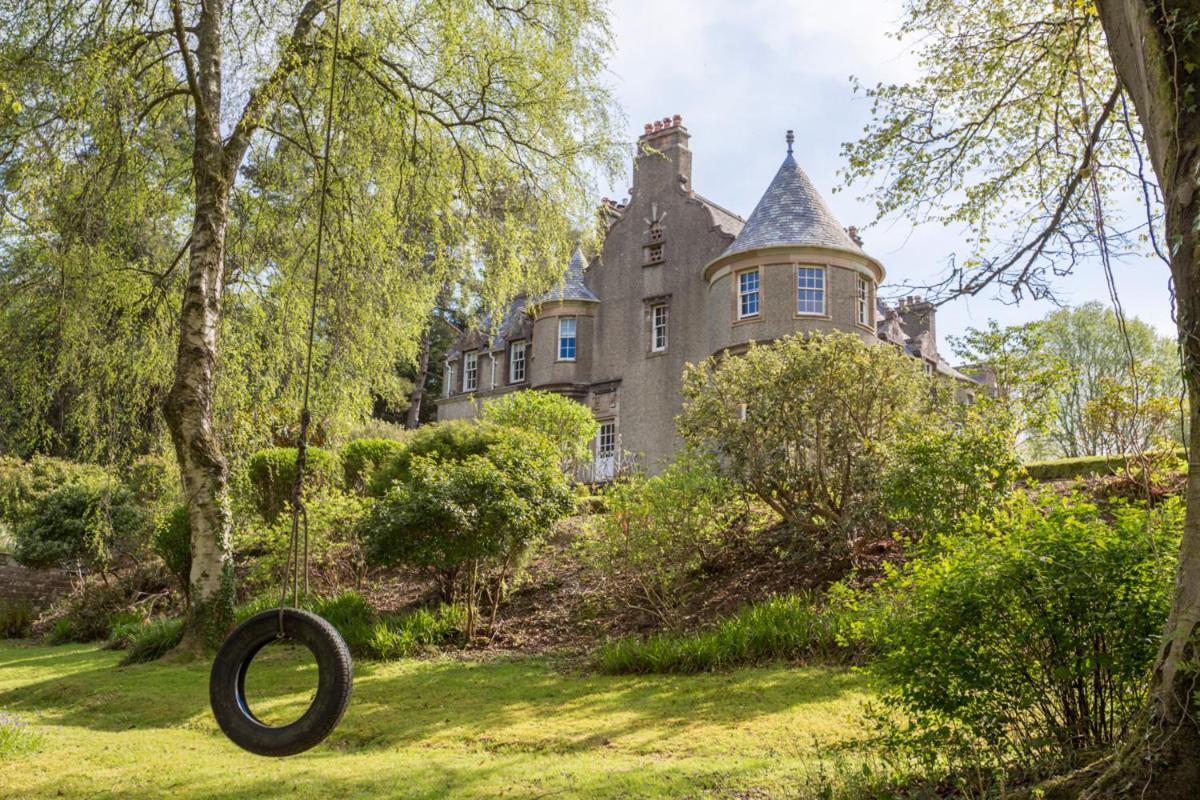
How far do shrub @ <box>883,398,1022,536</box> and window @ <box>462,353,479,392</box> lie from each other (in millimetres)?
27438

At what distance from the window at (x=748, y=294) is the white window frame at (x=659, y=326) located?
358cm

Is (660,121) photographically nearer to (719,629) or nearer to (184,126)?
(184,126)

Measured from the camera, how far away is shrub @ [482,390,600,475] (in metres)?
20.4

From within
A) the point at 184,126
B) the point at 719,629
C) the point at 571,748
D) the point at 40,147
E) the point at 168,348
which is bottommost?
the point at 571,748

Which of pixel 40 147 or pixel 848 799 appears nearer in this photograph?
pixel 848 799

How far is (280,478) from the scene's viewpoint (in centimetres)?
1762

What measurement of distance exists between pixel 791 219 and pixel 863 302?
296 cm

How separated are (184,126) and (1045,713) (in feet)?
45.8

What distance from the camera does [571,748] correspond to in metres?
7.11

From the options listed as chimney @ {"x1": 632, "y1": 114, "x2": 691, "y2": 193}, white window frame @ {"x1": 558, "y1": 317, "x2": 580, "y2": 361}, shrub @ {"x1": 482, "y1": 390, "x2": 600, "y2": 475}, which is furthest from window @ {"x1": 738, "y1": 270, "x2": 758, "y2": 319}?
white window frame @ {"x1": 558, "y1": 317, "x2": 580, "y2": 361}

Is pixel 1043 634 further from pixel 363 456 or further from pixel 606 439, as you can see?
pixel 606 439

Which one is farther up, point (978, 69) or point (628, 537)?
point (978, 69)

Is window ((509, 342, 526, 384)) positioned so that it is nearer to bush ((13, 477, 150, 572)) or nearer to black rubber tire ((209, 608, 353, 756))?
bush ((13, 477, 150, 572))

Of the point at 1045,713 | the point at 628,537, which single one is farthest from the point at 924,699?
the point at 628,537
